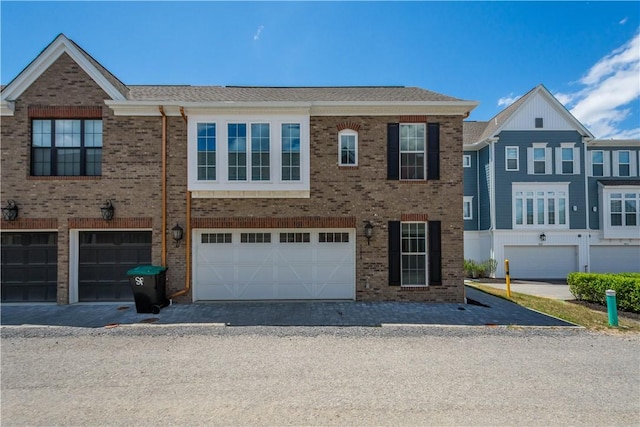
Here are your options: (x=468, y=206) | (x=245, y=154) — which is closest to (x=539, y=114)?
(x=468, y=206)

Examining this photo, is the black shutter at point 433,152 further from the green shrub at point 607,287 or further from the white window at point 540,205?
the white window at point 540,205

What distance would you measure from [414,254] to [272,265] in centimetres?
463

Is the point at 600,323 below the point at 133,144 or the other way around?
below

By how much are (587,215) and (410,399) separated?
20.0 metres

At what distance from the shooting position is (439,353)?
598 centimetres

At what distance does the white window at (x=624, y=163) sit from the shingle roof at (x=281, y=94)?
15549 mm

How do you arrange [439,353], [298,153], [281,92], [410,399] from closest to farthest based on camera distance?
[410,399] < [439,353] < [298,153] < [281,92]

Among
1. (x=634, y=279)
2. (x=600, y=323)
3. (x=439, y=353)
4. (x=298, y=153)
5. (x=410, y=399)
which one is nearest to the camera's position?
(x=410, y=399)

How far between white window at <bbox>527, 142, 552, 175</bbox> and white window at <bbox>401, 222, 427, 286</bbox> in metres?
12.2

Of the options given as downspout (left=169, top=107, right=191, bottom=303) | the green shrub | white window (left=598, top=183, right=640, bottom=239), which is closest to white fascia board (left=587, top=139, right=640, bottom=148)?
white window (left=598, top=183, right=640, bottom=239)

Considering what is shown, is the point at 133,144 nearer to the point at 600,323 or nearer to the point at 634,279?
the point at 600,323

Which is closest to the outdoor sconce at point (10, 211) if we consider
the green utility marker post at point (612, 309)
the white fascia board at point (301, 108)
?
the white fascia board at point (301, 108)

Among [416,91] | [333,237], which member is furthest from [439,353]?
[416,91]

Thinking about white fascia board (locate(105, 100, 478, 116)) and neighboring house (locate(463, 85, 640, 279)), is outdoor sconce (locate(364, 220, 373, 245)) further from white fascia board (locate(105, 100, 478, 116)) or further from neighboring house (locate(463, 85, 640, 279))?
neighboring house (locate(463, 85, 640, 279))
